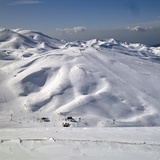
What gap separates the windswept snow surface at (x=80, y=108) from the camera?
16938mm

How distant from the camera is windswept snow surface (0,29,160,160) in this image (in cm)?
1694

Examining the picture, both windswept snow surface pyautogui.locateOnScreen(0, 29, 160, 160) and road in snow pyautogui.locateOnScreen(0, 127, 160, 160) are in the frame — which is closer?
road in snow pyautogui.locateOnScreen(0, 127, 160, 160)

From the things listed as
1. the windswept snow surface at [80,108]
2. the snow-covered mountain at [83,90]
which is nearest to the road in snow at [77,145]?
the windswept snow surface at [80,108]

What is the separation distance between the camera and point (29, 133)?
821 inches

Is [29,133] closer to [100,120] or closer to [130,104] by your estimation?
[100,120]

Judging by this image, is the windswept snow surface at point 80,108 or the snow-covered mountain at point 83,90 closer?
the windswept snow surface at point 80,108

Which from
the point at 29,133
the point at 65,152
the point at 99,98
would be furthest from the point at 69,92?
the point at 65,152

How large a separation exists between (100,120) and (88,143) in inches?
923

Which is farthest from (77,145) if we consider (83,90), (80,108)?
(83,90)

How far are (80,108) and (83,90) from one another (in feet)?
30.4

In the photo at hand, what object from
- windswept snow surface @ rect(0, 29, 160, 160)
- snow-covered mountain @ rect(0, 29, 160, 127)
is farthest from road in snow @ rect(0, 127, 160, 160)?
snow-covered mountain @ rect(0, 29, 160, 127)

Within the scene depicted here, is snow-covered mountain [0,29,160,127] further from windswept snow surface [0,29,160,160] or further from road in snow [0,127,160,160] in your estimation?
road in snow [0,127,160,160]

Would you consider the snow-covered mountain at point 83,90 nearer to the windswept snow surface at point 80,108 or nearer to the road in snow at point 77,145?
the windswept snow surface at point 80,108

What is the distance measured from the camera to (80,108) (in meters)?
46.3
